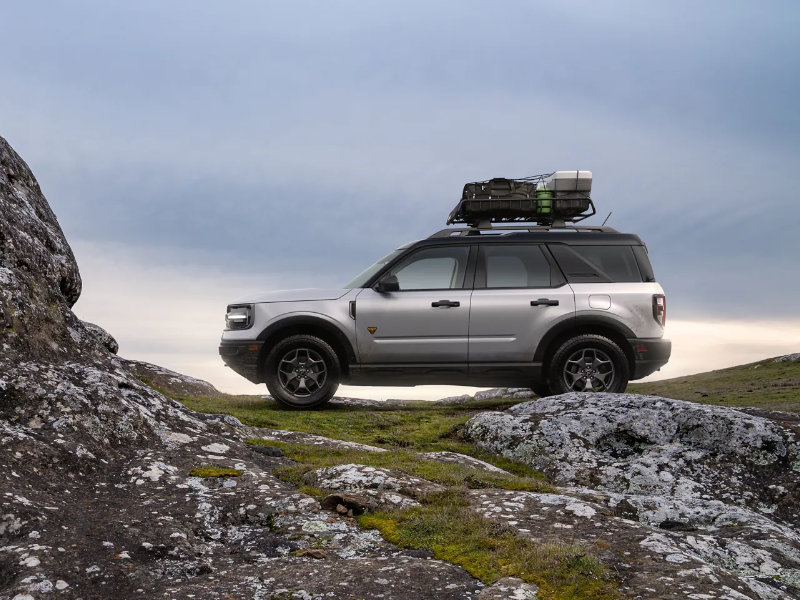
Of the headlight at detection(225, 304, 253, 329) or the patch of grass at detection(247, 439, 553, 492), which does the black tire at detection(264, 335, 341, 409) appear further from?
the patch of grass at detection(247, 439, 553, 492)

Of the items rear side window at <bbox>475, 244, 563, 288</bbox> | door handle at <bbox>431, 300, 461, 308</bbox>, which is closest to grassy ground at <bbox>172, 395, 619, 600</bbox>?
door handle at <bbox>431, 300, 461, 308</bbox>

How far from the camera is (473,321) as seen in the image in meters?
9.89

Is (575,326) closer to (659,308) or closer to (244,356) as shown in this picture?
(659,308)

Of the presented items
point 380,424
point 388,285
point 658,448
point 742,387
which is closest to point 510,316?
point 388,285

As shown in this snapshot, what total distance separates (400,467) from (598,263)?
6219mm

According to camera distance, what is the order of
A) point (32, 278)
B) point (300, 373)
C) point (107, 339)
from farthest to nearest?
point (107, 339) → point (300, 373) → point (32, 278)

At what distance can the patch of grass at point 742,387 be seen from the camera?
1232cm

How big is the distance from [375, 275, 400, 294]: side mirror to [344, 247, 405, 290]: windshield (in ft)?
1.10

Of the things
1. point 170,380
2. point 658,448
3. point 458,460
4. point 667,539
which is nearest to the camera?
point 667,539

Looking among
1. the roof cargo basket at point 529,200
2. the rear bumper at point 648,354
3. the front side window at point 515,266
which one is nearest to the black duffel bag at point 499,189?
the roof cargo basket at point 529,200

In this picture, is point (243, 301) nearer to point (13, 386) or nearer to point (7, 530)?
point (13, 386)

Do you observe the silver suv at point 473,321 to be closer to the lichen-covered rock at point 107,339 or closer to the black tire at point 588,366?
the black tire at point 588,366

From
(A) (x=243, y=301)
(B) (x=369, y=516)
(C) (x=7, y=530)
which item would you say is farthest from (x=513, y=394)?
(C) (x=7, y=530)

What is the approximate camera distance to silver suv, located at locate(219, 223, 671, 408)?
9.95 m
